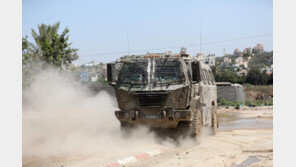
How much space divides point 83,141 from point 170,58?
11.6ft

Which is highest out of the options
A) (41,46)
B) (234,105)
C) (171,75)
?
(41,46)

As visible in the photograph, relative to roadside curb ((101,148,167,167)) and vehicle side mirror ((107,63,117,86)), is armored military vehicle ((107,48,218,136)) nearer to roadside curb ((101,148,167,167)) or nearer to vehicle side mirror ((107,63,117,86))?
vehicle side mirror ((107,63,117,86))

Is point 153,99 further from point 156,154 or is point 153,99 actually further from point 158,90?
point 156,154

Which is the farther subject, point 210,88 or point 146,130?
point 210,88

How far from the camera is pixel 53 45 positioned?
1143 inches

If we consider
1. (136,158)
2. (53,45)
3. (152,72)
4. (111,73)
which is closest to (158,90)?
(152,72)

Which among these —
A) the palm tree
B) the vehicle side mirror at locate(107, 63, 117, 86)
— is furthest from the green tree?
the vehicle side mirror at locate(107, 63, 117, 86)

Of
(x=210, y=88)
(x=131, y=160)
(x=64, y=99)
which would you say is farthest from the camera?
(x=64, y=99)

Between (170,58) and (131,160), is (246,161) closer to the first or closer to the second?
(131,160)

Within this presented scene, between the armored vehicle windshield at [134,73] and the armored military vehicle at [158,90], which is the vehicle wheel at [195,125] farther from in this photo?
the armored vehicle windshield at [134,73]

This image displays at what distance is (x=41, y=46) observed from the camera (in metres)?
28.3

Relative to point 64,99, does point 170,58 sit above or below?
above

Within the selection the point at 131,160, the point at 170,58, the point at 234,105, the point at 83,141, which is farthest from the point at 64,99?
the point at 234,105

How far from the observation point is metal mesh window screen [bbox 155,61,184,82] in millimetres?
11243
